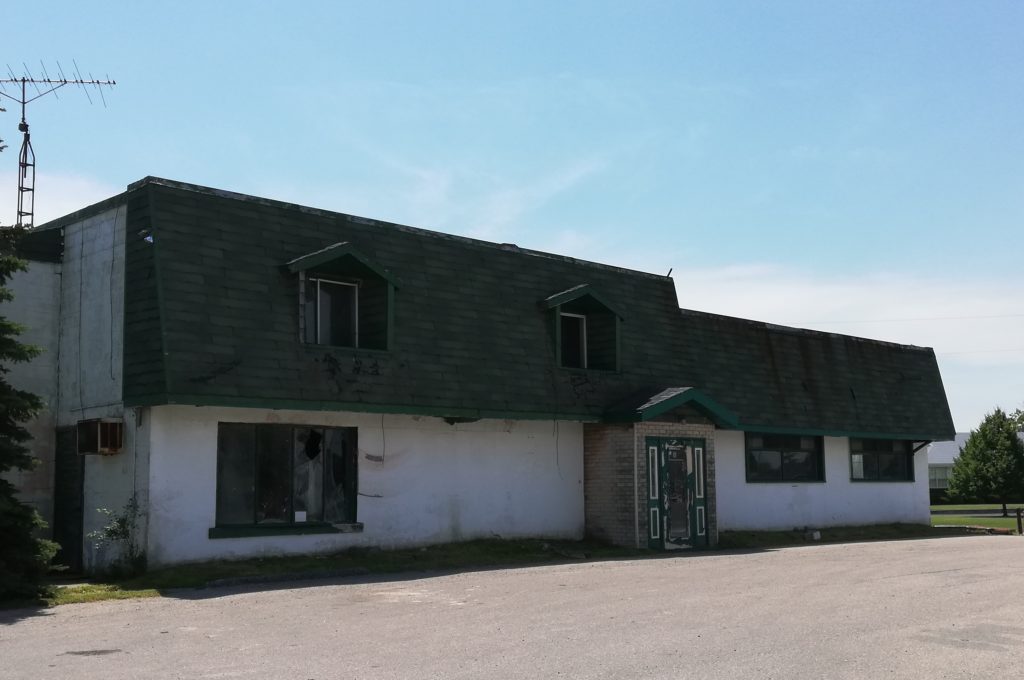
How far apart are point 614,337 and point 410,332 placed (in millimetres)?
5679

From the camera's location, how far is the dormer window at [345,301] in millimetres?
19078

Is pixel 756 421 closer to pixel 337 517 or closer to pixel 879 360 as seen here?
pixel 879 360

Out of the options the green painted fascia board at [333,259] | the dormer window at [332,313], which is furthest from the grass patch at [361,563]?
the green painted fascia board at [333,259]

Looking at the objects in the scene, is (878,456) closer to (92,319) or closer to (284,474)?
(284,474)

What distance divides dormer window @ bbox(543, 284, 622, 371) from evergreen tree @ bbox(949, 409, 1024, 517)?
3162 cm

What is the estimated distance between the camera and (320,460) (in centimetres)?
1917

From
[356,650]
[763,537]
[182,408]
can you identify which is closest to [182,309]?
[182,408]

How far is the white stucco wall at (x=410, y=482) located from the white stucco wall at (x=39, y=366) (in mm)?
3571

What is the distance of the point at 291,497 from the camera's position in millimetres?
18688

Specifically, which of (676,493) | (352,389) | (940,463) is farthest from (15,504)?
(940,463)

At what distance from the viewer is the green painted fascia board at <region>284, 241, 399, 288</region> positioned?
18594mm

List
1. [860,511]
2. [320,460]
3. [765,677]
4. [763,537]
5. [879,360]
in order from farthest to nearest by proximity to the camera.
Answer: [879,360] → [860,511] → [763,537] → [320,460] → [765,677]

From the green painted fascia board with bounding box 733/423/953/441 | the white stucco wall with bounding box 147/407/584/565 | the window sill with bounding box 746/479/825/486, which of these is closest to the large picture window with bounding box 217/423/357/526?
the white stucco wall with bounding box 147/407/584/565

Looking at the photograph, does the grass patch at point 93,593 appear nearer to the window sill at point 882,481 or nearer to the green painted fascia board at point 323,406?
the green painted fascia board at point 323,406
